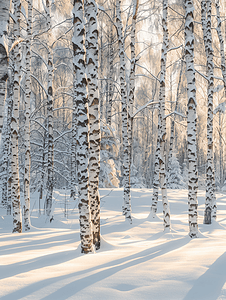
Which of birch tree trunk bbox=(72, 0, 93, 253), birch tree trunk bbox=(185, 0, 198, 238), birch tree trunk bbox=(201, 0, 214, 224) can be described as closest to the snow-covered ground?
birch tree trunk bbox=(72, 0, 93, 253)

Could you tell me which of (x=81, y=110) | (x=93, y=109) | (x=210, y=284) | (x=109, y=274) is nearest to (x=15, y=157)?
(x=93, y=109)

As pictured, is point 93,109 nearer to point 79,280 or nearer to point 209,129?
point 79,280

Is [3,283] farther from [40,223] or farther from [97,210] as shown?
[40,223]

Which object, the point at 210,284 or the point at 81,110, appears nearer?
the point at 210,284

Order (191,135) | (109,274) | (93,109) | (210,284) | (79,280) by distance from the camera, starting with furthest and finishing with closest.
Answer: (191,135)
(93,109)
(109,274)
(79,280)
(210,284)

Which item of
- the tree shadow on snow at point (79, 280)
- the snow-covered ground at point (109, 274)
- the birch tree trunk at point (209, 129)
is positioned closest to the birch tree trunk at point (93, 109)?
the snow-covered ground at point (109, 274)

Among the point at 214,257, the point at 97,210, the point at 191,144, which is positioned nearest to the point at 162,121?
the point at 191,144

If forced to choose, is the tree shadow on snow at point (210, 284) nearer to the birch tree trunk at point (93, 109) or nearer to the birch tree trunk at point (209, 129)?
the birch tree trunk at point (93, 109)

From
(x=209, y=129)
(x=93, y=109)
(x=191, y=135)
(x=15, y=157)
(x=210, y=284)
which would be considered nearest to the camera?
(x=210, y=284)

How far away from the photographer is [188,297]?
7.61 feet

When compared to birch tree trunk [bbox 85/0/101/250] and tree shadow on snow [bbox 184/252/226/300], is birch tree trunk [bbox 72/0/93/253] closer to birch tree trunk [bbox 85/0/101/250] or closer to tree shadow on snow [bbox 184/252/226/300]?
birch tree trunk [bbox 85/0/101/250]

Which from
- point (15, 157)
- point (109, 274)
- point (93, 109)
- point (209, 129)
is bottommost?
point (109, 274)

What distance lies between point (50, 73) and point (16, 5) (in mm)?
2316

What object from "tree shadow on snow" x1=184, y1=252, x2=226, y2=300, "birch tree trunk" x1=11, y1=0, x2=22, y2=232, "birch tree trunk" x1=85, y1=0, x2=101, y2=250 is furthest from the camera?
"birch tree trunk" x1=11, y1=0, x2=22, y2=232
